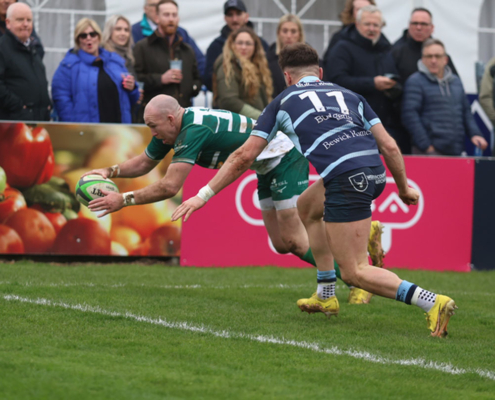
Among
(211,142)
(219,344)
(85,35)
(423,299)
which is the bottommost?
(219,344)

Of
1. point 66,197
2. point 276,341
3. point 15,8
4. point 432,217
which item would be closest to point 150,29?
point 15,8

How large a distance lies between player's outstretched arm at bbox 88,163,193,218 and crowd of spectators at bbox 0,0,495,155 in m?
4.21

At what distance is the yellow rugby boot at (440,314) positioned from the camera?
20.9ft

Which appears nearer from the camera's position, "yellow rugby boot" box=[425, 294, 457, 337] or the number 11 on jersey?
"yellow rugby boot" box=[425, 294, 457, 337]

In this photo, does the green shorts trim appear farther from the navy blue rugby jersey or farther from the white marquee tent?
the white marquee tent

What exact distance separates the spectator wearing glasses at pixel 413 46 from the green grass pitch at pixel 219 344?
4.12 meters

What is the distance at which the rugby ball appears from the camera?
7.17 meters

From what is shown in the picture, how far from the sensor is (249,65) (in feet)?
37.1

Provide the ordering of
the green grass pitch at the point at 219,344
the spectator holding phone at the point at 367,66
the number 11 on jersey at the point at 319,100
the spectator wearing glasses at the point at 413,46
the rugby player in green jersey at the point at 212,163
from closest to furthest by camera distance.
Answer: the green grass pitch at the point at 219,344 → the number 11 on jersey at the point at 319,100 → the rugby player in green jersey at the point at 212,163 → the spectator holding phone at the point at 367,66 → the spectator wearing glasses at the point at 413,46

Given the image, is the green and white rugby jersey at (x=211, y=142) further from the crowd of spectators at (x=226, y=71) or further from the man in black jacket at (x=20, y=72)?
the man in black jacket at (x=20, y=72)

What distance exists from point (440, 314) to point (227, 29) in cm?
710

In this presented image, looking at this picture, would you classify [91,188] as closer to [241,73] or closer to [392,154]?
[392,154]

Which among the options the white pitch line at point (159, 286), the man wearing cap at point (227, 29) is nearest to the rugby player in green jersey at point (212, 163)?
the white pitch line at point (159, 286)

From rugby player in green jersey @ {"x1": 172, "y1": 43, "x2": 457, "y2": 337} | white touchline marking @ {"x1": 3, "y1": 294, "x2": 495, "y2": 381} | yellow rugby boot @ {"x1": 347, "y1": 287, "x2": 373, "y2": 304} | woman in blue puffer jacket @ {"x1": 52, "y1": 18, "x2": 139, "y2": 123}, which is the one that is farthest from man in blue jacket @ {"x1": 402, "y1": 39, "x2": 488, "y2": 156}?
white touchline marking @ {"x1": 3, "y1": 294, "x2": 495, "y2": 381}
